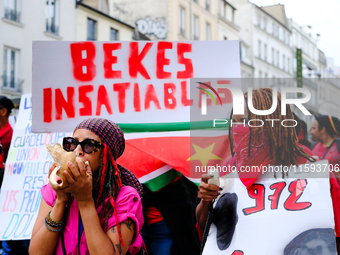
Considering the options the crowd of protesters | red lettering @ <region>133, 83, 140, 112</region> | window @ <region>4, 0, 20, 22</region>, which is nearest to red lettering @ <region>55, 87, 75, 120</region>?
red lettering @ <region>133, 83, 140, 112</region>

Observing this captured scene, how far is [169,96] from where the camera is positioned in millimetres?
3172

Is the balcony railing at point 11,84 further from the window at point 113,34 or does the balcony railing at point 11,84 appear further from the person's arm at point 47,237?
the person's arm at point 47,237

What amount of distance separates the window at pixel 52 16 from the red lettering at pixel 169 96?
57.8 feet

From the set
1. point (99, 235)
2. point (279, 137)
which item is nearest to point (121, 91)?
point (279, 137)

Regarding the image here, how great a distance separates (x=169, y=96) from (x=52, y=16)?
18.0 m

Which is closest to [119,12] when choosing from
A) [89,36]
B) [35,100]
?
[89,36]

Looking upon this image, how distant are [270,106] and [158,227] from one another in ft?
3.95

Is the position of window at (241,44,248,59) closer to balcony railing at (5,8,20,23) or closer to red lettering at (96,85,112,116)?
balcony railing at (5,8,20,23)

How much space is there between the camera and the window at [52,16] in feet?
63.6

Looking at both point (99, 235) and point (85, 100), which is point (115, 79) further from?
point (99, 235)

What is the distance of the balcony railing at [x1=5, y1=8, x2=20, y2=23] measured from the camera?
57.5 ft

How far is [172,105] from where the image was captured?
3.16 meters

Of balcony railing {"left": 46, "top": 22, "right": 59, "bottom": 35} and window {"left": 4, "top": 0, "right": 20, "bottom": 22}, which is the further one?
balcony railing {"left": 46, "top": 22, "right": 59, "bottom": 35}

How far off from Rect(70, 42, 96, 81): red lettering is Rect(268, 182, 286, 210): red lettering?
1.72 meters
